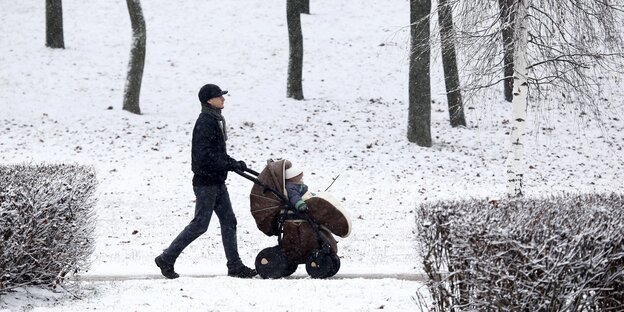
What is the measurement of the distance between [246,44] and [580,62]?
706 inches

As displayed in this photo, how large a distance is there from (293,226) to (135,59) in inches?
545

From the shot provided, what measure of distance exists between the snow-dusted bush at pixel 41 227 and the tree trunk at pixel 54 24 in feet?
61.9

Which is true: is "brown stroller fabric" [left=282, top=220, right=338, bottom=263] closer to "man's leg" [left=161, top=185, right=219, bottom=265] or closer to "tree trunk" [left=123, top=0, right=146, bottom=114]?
"man's leg" [left=161, top=185, right=219, bottom=265]

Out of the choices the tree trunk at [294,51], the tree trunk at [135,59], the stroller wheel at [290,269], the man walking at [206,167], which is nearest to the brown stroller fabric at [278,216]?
the stroller wheel at [290,269]

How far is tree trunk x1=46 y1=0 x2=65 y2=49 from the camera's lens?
85.7ft

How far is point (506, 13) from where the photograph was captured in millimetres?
11508

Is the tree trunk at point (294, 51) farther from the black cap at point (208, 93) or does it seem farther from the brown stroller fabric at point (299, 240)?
the brown stroller fabric at point (299, 240)

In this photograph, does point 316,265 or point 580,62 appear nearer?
point 316,265

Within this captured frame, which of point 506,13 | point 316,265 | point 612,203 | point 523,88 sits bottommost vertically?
point 316,265

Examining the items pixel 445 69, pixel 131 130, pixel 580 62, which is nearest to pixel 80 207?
pixel 580 62

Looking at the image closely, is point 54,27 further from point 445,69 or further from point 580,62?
point 580,62

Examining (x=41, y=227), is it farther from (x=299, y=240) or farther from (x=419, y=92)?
(x=419, y=92)

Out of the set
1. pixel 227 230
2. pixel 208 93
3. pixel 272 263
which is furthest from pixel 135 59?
pixel 272 263

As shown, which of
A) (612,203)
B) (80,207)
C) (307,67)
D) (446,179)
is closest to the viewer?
(612,203)
